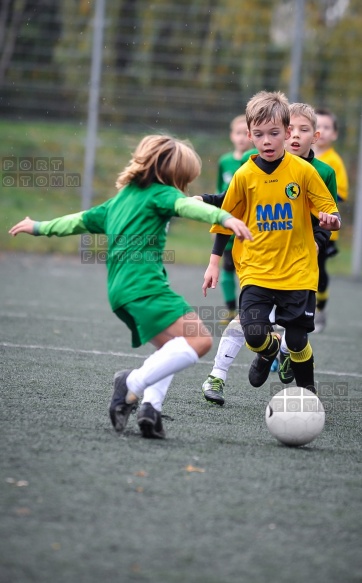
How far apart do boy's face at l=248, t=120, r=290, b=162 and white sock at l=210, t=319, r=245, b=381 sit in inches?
45.8

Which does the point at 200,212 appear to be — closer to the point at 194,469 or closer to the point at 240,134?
the point at 194,469

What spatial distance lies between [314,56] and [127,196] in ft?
42.3

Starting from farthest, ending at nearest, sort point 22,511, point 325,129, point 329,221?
1. point 325,129
2. point 329,221
3. point 22,511

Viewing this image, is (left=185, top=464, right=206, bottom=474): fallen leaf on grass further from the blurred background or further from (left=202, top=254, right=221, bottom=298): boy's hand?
the blurred background

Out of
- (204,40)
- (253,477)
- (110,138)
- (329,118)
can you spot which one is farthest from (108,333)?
(204,40)

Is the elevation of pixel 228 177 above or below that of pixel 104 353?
Answer: above

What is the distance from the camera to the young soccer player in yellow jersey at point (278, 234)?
474cm

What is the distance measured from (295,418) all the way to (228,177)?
510cm

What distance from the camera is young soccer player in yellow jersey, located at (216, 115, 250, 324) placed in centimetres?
834

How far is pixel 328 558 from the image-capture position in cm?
264

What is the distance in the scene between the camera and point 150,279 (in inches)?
155

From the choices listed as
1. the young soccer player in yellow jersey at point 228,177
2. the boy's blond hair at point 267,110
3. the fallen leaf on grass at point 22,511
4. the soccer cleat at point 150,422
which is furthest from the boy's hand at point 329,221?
the young soccer player in yellow jersey at point 228,177

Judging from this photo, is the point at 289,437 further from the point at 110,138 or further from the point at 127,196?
the point at 110,138

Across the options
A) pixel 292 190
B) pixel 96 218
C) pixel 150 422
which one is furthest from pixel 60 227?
pixel 292 190
